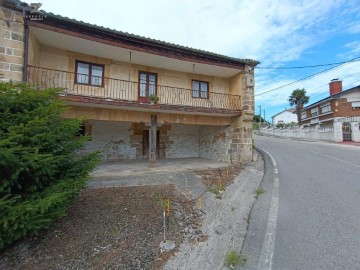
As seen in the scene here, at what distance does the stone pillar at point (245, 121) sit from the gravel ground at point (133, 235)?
620 centimetres

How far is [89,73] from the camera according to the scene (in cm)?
1001

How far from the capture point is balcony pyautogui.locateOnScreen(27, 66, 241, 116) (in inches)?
335

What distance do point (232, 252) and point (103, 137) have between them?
35.1ft

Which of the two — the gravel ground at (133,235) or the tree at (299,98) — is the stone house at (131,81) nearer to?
the gravel ground at (133,235)

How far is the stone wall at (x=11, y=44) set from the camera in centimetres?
704

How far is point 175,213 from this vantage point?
468 centimetres

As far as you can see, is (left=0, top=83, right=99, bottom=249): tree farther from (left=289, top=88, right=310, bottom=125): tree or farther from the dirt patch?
(left=289, top=88, right=310, bottom=125): tree

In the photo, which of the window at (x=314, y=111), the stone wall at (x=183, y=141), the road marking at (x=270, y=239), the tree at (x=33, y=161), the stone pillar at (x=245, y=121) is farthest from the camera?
the window at (x=314, y=111)

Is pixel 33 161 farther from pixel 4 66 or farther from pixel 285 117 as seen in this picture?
pixel 285 117

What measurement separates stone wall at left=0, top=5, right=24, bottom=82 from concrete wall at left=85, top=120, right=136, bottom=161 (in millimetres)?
5137

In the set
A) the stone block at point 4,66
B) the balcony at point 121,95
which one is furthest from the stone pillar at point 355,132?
the stone block at point 4,66

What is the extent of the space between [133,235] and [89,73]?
844 cm

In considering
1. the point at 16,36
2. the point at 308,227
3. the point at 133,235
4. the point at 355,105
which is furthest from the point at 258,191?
the point at 355,105

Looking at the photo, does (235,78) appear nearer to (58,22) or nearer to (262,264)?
(58,22)
